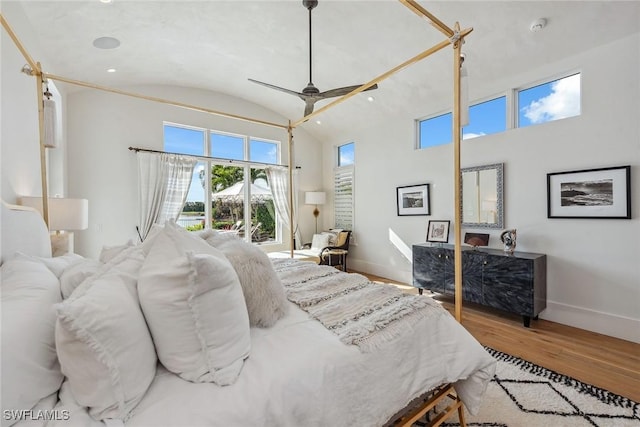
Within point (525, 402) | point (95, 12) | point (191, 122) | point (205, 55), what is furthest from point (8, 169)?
point (525, 402)

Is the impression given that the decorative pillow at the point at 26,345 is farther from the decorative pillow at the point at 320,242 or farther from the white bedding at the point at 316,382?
the decorative pillow at the point at 320,242

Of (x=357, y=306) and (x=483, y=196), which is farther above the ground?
(x=483, y=196)

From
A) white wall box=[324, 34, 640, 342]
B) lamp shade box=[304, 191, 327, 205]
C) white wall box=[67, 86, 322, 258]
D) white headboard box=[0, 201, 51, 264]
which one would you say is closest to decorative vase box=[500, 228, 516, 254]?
white wall box=[324, 34, 640, 342]

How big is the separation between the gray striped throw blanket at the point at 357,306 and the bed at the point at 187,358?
0.01m

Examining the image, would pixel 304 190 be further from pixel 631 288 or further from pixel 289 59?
pixel 631 288

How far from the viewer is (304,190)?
244 inches

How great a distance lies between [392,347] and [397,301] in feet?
1.24

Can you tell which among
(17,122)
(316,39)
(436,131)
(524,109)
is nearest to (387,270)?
(436,131)

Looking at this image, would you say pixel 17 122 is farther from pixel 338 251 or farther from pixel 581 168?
pixel 581 168

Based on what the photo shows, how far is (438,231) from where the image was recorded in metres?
4.16

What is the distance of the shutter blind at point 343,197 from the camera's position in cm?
573

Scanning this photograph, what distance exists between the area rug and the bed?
0.49m

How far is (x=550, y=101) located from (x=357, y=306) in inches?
134

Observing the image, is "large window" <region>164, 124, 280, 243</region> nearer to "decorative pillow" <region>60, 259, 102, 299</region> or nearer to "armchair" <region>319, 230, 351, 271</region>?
"armchair" <region>319, 230, 351, 271</region>
